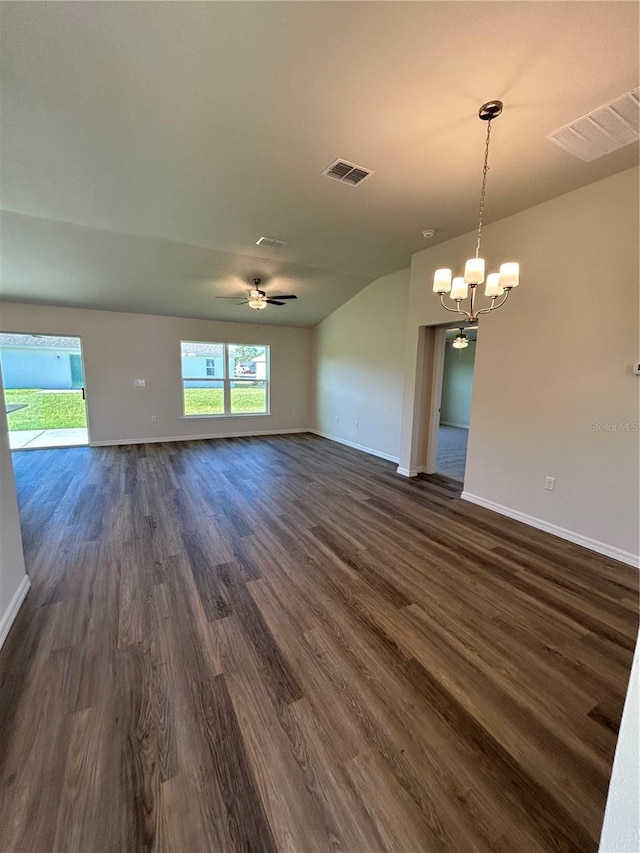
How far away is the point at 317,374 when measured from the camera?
25.6ft

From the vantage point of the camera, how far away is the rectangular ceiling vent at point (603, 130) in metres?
1.97

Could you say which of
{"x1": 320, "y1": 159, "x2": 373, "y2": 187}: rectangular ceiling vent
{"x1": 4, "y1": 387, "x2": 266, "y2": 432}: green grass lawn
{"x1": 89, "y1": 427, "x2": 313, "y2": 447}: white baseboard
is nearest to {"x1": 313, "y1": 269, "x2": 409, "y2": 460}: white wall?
{"x1": 89, "y1": 427, "x2": 313, "y2": 447}: white baseboard

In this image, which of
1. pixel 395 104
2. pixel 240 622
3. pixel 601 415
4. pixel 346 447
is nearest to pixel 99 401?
pixel 346 447

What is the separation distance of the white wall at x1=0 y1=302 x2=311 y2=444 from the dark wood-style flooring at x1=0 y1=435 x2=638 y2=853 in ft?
12.0

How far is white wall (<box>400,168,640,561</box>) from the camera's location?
105 inches

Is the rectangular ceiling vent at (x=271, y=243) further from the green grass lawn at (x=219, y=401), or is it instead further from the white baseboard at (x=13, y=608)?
the white baseboard at (x=13, y=608)

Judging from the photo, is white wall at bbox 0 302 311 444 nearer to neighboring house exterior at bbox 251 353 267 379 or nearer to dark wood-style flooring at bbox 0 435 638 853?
neighboring house exterior at bbox 251 353 267 379

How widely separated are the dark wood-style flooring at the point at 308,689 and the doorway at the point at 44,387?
564 centimetres

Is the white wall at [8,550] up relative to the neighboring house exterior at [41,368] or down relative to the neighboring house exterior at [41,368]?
down

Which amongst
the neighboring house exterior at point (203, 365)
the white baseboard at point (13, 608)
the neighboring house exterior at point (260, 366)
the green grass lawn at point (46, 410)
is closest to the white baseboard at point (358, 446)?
the neighboring house exterior at point (260, 366)

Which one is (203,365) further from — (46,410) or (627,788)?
(627,788)

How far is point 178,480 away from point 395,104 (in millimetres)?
4333

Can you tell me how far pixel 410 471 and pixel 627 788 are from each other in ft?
13.9

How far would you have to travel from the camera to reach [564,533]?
3088 millimetres
